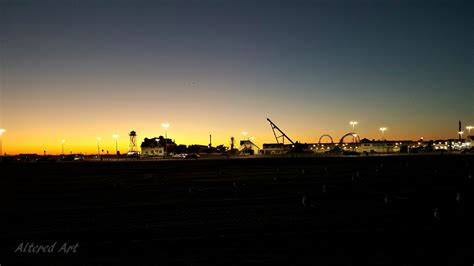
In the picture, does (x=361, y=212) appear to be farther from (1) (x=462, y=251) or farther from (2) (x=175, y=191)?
(2) (x=175, y=191)

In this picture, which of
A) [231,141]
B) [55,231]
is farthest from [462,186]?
[231,141]

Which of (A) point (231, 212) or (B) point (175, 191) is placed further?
(B) point (175, 191)

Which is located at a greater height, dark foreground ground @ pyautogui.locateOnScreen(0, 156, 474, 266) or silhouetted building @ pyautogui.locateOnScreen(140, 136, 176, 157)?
silhouetted building @ pyautogui.locateOnScreen(140, 136, 176, 157)

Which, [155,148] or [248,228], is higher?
[155,148]

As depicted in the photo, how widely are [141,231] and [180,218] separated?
2.33 meters

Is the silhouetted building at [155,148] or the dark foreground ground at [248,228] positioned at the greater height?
the silhouetted building at [155,148]

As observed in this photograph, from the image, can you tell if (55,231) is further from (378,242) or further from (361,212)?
(361,212)

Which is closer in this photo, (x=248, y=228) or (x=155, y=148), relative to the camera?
(x=248, y=228)

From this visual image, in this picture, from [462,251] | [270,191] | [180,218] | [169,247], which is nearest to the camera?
[462,251]

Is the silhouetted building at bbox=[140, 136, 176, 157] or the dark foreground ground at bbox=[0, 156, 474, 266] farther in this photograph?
the silhouetted building at bbox=[140, 136, 176, 157]

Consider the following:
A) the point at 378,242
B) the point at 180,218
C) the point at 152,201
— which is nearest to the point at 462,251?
the point at 378,242

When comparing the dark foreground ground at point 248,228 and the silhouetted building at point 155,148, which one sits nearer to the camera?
the dark foreground ground at point 248,228

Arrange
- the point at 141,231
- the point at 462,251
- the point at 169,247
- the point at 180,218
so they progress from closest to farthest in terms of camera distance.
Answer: the point at 462,251 → the point at 169,247 → the point at 141,231 → the point at 180,218

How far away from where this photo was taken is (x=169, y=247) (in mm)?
10906
